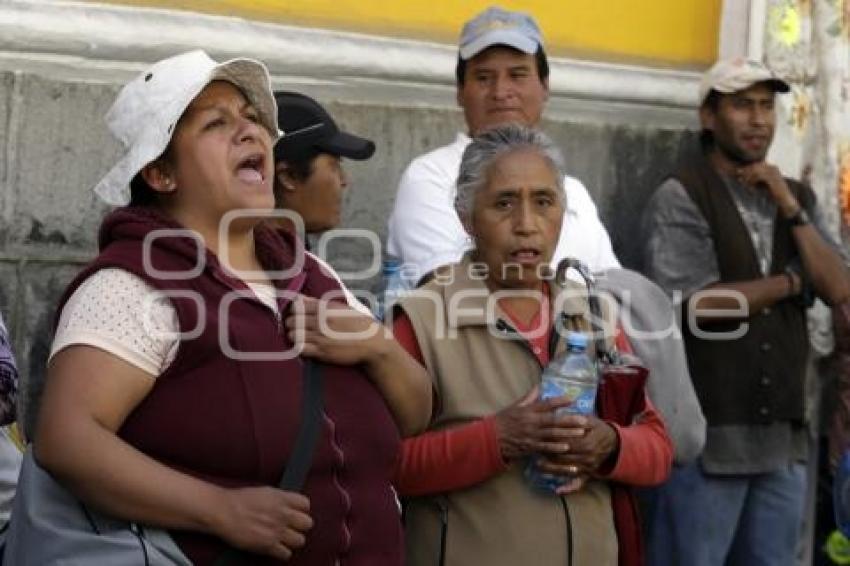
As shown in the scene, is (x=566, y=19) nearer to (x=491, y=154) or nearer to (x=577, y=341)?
(x=491, y=154)

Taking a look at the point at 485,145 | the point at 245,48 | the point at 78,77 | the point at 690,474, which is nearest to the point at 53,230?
the point at 78,77

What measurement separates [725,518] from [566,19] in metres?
1.89

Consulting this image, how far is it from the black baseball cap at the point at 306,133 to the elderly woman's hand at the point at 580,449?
1.14 m

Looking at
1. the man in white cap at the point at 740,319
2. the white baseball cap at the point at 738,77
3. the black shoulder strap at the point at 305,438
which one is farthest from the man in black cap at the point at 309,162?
the white baseball cap at the point at 738,77

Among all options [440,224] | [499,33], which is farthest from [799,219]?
[440,224]

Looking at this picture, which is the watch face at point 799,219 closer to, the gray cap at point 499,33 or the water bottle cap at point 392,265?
the gray cap at point 499,33

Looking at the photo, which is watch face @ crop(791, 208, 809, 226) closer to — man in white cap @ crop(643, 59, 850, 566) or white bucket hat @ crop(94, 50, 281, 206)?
man in white cap @ crop(643, 59, 850, 566)

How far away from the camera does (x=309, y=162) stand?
495 centimetres

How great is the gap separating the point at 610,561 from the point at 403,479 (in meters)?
0.52

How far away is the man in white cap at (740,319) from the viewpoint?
6.06 metres

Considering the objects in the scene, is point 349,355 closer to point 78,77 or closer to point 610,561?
point 610,561

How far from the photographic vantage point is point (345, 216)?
6012 mm

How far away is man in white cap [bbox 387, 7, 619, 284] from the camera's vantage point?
210 inches

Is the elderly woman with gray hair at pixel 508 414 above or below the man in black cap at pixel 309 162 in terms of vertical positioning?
below
